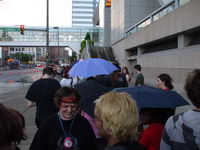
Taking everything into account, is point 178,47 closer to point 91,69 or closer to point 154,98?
point 91,69

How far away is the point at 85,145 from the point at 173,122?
1052mm

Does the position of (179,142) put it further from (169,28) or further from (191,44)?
(169,28)

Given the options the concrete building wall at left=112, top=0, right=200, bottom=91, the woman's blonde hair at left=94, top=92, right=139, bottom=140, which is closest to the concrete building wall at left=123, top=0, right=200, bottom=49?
the concrete building wall at left=112, top=0, right=200, bottom=91

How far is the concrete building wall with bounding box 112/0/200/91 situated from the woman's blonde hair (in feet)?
38.4

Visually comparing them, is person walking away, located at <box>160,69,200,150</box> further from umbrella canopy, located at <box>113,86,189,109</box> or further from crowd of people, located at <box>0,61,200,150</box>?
umbrella canopy, located at <box>113,86,189,109</box>

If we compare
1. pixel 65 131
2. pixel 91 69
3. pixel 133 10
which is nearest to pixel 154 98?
pixel 65 131

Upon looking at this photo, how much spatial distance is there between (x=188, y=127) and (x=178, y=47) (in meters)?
14.5

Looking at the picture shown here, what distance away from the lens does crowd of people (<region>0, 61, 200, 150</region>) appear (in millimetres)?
1710

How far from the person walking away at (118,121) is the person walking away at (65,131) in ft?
2.81

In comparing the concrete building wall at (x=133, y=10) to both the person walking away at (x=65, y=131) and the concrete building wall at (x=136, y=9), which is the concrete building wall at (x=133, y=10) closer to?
the concrete building wall at (x=136, y=9)

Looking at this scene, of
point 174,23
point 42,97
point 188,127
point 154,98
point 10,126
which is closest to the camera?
point 10,126

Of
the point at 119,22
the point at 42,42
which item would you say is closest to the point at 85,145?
the point at 119,22

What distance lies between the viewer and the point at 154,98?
2986 mm

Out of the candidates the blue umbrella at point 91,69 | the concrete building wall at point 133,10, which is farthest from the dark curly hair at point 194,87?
the concrete building wall at point 133,10
